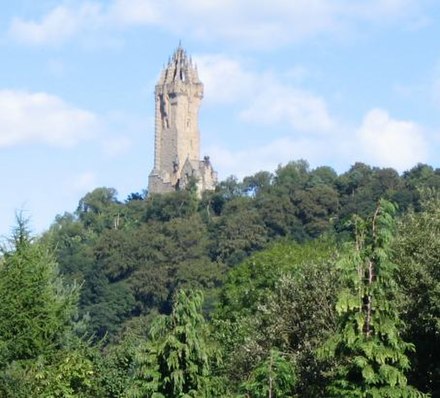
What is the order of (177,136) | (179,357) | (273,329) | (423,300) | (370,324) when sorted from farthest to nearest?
(177,136)
(273,329)
(423,300)
(179,357)
(370,324)

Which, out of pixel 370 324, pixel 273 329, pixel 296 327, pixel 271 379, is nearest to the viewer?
pixel 370 324

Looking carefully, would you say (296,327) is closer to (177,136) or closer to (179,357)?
(179,357)

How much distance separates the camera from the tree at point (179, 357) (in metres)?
24.4

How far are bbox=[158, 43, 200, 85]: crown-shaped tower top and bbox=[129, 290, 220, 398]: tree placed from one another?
136 m

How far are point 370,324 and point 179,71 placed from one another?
14374 centimetres

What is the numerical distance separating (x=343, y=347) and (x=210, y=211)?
117337 millimetres

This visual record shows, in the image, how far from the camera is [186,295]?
2503 cm

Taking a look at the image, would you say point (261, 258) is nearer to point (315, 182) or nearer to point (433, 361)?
point (433, 361)

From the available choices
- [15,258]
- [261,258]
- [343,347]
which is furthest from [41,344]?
[261,258]

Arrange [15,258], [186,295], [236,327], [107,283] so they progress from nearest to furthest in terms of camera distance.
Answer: [186,295] < [15,258] < [236,327] < [107,283]

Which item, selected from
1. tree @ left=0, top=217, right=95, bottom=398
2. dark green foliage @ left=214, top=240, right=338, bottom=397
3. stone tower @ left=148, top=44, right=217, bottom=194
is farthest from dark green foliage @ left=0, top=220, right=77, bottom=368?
stone tower @ left=148, top=44, right=217, bottom=194

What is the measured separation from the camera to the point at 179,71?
164m

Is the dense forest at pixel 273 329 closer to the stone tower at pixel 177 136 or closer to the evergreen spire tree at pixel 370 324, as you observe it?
the evergreen spire tree at pixel 370 324

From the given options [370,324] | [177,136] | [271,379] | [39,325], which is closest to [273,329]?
[39,325]
